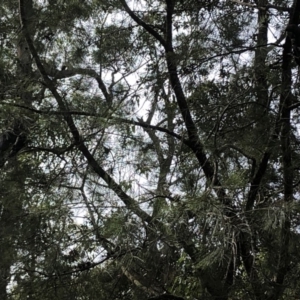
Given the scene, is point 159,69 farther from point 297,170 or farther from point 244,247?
point 244,247

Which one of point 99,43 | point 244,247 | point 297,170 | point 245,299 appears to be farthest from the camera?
point 99,43

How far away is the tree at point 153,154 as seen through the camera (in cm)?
275

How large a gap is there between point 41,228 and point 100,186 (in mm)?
423

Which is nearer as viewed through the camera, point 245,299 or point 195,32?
point 245,299

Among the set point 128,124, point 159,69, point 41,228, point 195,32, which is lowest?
point 41,228

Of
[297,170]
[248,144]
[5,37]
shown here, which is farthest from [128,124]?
[5,37]

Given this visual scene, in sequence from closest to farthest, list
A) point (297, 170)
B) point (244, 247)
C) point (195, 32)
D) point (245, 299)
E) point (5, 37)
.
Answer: point (244, 247)
point (245, 299)
point (297, 170)
point (195, 32)
point (5, 37)

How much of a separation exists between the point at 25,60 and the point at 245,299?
219 cm

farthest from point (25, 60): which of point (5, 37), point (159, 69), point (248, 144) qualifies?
point (248, 144)

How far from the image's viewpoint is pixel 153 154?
3430 mm

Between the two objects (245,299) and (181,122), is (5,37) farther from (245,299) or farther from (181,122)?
(245,299)

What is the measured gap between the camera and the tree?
275 cm

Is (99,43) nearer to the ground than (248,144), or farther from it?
farther from it

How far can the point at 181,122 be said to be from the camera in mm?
3494
